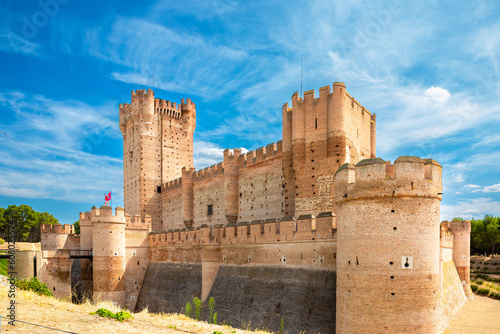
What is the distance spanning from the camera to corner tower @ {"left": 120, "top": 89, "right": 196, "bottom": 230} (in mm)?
39344

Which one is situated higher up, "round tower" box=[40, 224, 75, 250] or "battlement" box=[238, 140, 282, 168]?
"battlement" box=[238, 140, 282, 168]

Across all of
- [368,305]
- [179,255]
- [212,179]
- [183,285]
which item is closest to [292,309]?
[368,305]

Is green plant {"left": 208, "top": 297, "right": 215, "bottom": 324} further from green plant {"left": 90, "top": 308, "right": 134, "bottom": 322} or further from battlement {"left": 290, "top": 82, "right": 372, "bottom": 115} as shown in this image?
battlement {"left": 290, "top": 82, "right": 372, "bottom": 115}

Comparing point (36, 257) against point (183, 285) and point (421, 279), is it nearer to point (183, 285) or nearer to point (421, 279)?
point (183, 285)

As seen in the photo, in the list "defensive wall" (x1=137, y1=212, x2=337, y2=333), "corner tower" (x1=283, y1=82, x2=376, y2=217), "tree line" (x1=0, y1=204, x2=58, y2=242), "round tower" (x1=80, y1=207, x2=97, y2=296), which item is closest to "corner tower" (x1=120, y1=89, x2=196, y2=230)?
"round tower" (x1=80, y1=207, x2=97, y2=296)

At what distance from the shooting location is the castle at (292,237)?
12.3m

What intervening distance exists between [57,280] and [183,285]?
32.7 ft

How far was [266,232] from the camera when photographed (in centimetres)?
1878

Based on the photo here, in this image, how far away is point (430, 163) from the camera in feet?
41.8

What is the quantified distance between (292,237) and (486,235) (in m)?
45.1

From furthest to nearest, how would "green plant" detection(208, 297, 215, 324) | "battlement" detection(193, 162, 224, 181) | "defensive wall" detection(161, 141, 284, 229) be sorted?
"battlement" detection(193, 162, 224, 181) < "defensive wall" detection(161, 141, 284, 229) < "green plant" detection(208, 297, 215, 324)

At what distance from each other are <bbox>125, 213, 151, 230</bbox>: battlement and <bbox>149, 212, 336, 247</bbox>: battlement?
4.28 meters

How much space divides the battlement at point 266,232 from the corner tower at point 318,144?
10.8 ft

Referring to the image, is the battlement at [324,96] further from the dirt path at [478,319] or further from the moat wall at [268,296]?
the dirt path at [478,319]
